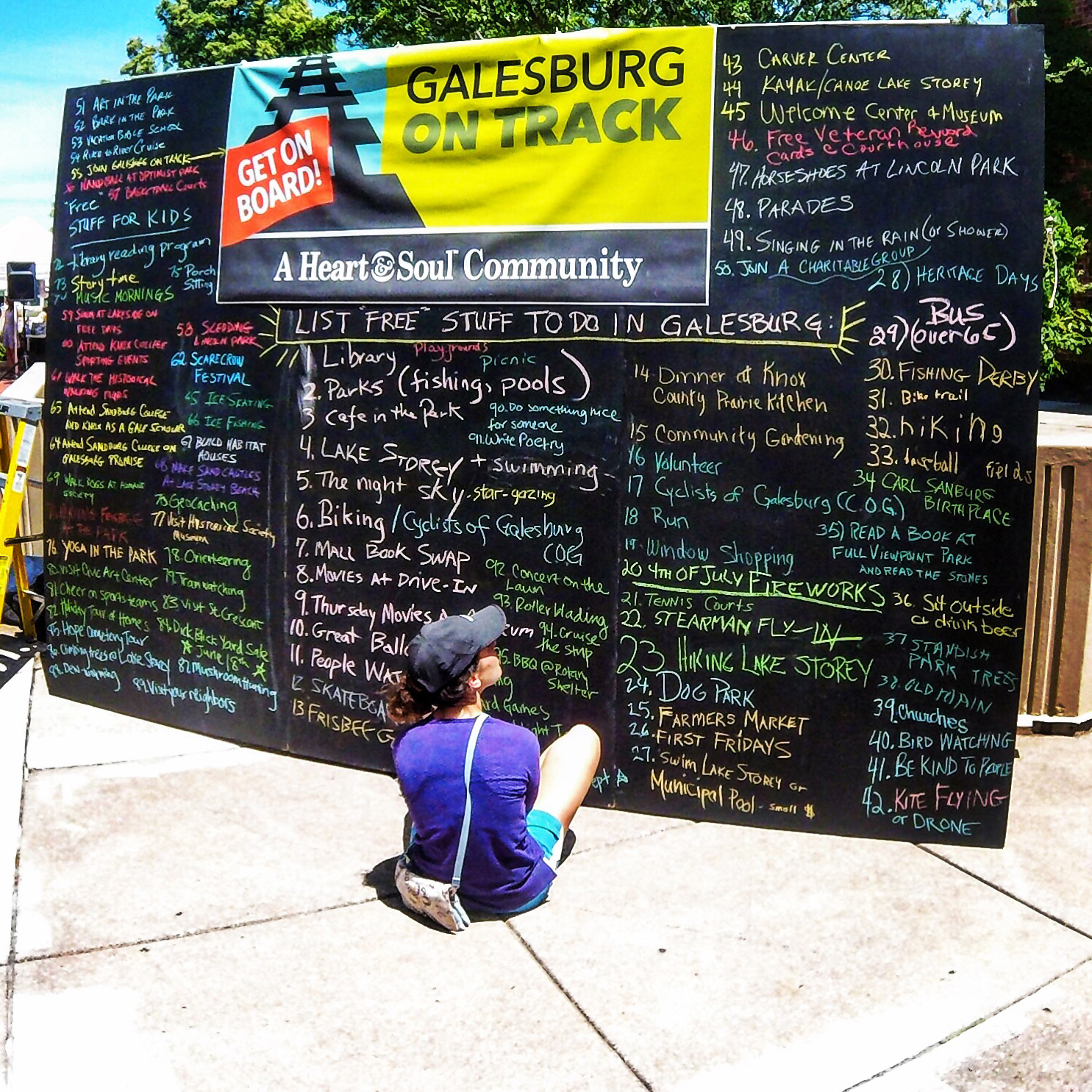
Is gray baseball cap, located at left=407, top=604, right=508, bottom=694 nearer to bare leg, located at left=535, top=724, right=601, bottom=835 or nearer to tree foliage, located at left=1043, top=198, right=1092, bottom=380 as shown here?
bare leg, located at left=535, top=724, right=601, bottom=835

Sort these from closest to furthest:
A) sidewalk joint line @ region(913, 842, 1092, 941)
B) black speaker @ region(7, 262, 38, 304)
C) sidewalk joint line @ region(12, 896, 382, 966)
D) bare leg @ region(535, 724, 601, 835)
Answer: sidewalk joint line @ region(12, 896, 382, 966) < sidewalk joint line @ region(913, 842, 1092, 941) < bare leg @ region(535, 724, 601, 835) < black speaker @ region(7, 262, 38, 304)

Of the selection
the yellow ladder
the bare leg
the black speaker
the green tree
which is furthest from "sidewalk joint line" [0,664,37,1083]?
the green tree

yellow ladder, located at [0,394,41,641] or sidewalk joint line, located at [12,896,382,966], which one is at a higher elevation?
yellow ladder, located at [0,394,41,641]

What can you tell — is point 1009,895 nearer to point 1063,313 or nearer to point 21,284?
point 1063,313

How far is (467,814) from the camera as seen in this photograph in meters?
3.80

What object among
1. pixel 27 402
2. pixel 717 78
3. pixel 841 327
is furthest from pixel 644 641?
pixel 27 402

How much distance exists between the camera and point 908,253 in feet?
14.2

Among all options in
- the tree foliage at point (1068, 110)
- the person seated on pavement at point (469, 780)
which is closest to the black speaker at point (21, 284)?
the tree foliage at point (1068, 110)

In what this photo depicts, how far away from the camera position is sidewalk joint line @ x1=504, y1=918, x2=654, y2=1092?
3.20 meters

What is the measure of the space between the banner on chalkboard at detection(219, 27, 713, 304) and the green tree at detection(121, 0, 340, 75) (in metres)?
35.7

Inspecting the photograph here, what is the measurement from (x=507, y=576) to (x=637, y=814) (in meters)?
1.14

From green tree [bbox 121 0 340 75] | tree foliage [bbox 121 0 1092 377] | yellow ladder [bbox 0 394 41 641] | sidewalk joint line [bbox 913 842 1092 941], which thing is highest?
green tree [bbox 121 0 340 75]

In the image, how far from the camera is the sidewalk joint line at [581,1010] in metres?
3.20

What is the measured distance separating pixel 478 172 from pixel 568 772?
2.48 metres
